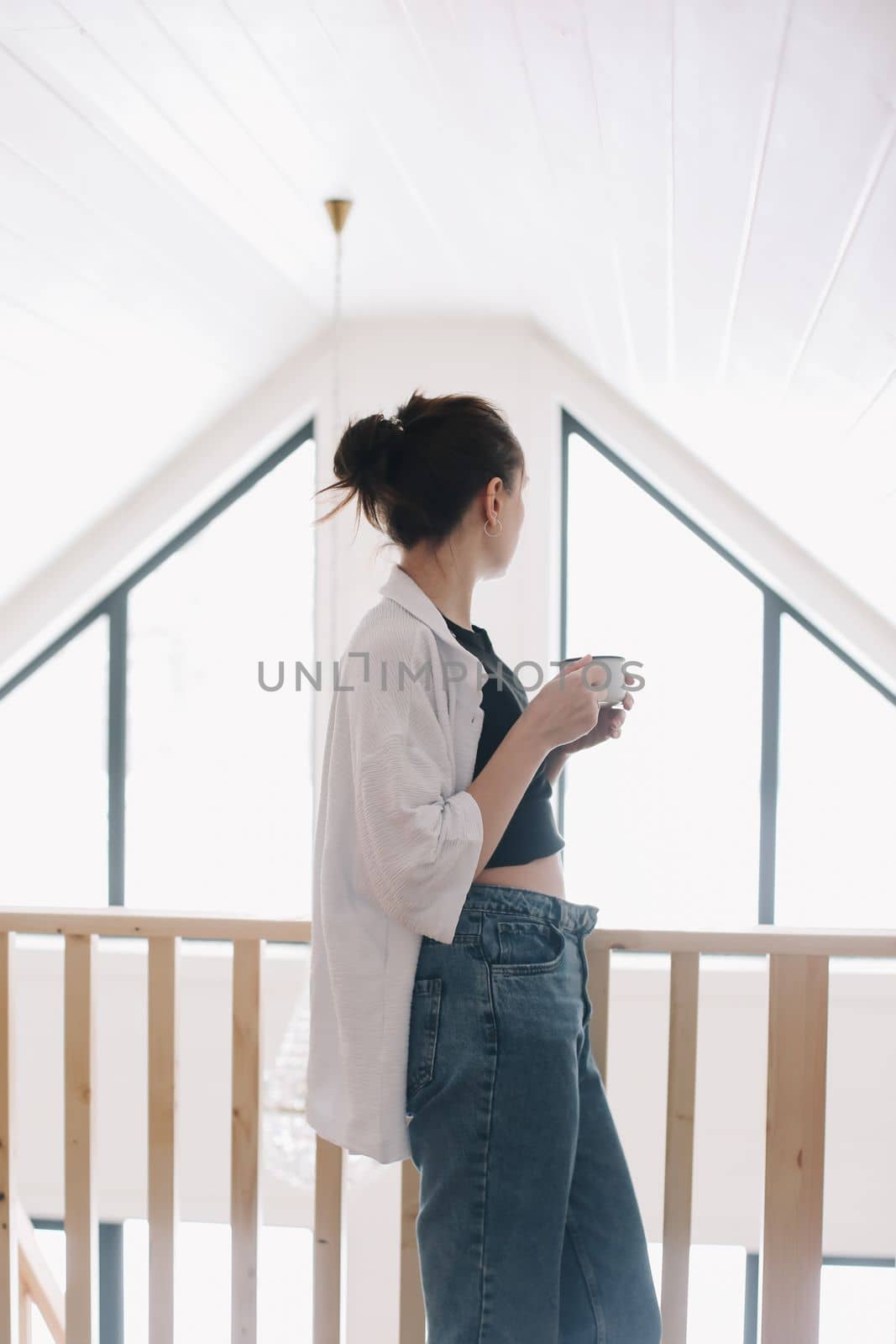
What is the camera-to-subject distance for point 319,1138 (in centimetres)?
126

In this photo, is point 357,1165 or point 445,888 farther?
point 357,1165

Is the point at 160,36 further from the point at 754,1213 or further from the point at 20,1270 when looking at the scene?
the point at 754,1213

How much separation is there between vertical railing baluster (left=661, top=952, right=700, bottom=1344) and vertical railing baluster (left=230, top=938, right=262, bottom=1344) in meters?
0.49

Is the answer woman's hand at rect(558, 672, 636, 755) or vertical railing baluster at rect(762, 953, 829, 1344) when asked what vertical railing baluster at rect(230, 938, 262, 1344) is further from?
vertical railing baluster at rect(762, 953, 829, 1344)

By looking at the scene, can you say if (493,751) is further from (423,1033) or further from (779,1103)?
(779,1103)

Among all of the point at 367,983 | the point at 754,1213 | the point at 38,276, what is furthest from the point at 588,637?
the point at 367,983

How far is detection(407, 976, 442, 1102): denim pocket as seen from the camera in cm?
100

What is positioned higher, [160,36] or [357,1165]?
[160,36]

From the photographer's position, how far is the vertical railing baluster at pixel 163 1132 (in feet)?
4.22

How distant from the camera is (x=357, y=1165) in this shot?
7.75ft

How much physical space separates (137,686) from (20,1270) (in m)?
2.48

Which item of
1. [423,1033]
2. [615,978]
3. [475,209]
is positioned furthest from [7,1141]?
[615,978]

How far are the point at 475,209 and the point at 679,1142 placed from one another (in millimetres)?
2184

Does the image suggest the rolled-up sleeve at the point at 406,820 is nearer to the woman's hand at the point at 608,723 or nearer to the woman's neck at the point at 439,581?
the woman's neck at the point at 439,581
